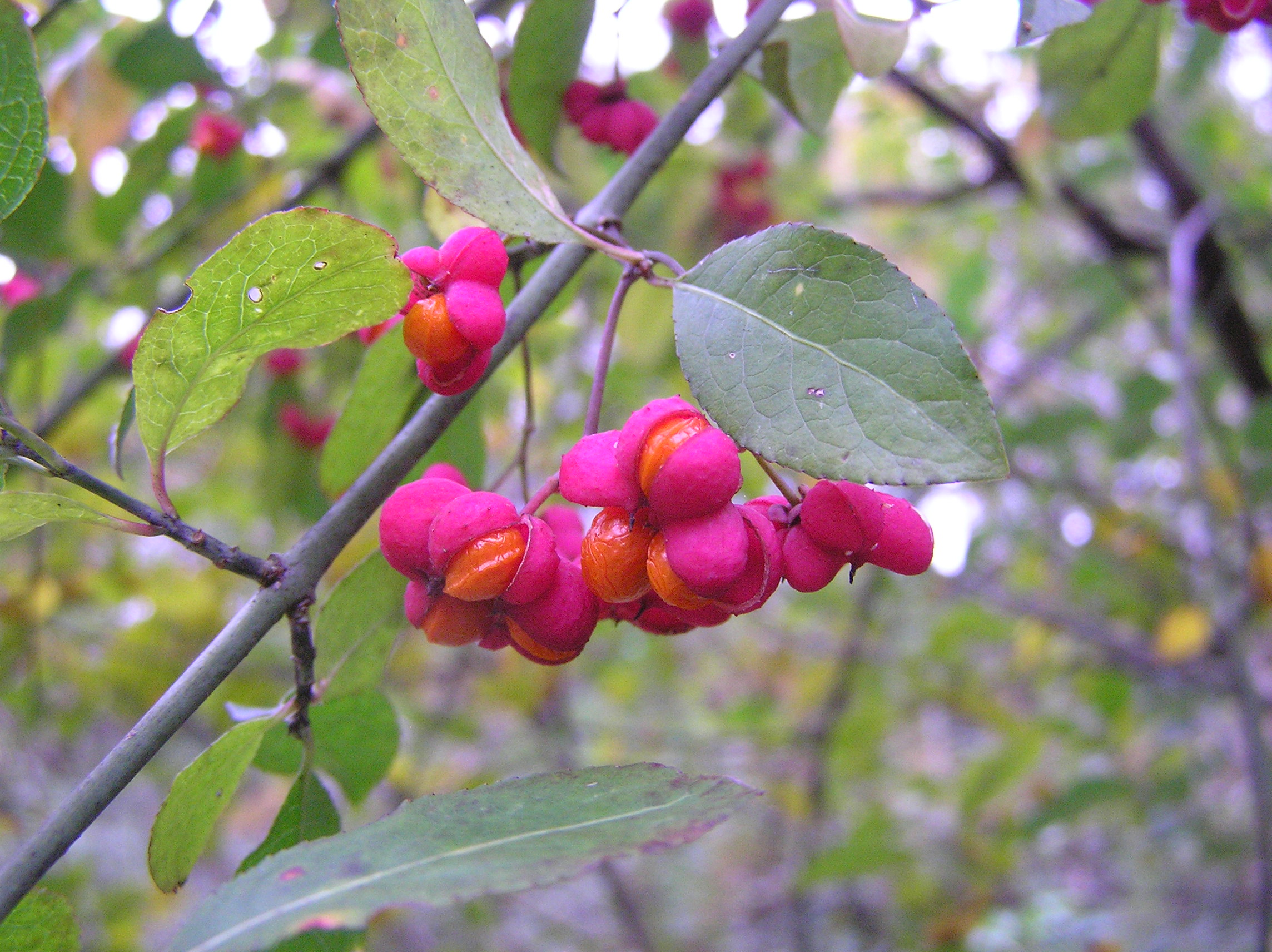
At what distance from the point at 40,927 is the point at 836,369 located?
62 cm

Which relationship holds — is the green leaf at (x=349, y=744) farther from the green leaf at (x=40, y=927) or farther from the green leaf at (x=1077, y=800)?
the green leaf at (x=1077, y=800)

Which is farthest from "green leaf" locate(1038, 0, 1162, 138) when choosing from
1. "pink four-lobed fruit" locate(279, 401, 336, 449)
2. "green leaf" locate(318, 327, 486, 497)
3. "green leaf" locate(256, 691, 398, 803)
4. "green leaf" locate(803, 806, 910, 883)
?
"green leaf" locate(803, 806, 910, 883)

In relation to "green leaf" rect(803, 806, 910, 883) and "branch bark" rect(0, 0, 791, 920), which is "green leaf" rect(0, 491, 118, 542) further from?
"green leaf" rect(803, 806, 910, 883)

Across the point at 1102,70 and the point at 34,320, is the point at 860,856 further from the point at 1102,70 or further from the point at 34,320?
the point at 34,320

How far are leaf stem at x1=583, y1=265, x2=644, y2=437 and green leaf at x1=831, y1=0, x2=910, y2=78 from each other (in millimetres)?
277

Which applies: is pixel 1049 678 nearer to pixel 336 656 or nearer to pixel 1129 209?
pixel 1129 209

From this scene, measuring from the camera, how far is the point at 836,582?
296 cm

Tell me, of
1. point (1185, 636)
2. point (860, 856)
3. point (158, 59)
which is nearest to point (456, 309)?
point (158, 59)

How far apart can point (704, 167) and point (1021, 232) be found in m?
1.89

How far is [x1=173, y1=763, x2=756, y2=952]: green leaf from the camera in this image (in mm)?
452

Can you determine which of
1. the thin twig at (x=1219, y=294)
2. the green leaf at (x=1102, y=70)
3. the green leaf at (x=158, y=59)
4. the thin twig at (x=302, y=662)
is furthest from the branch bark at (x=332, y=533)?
the thin twig at (x=1219, y=294)

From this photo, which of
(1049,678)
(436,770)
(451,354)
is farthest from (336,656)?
(1049,678)

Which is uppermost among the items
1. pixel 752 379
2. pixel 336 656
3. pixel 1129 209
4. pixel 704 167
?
pixel 752 379

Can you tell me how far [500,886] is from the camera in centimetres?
43
